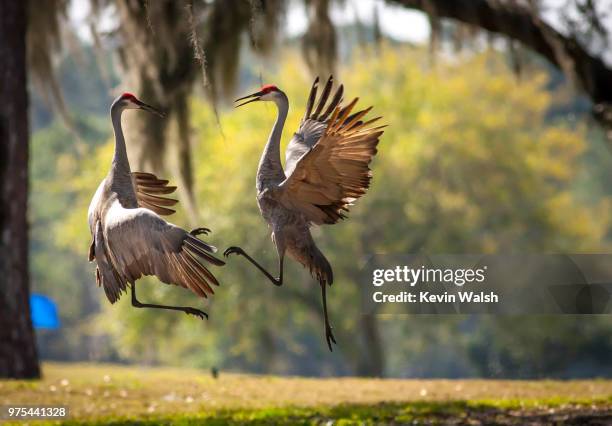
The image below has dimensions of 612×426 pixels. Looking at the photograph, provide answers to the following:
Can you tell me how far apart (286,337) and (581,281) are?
20815 mm

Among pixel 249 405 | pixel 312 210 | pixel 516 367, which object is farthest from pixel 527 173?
pixel 312 210

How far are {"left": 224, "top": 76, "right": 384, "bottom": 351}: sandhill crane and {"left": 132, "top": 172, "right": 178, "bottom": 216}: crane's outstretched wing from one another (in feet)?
2.54

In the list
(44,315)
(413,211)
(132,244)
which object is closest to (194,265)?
(132,244)

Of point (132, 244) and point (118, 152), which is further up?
point (118, 152)

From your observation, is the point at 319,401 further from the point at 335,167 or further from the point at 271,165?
the point at 335,167

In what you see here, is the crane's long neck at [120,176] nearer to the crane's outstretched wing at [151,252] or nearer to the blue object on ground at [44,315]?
the crane's outstretched wing at [151,252]

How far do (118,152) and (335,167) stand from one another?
1.24m

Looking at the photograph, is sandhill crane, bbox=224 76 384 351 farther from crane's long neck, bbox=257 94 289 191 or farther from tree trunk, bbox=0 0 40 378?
tree trunk, bbox=0 0 40 378

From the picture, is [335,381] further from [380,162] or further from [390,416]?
[380,162]

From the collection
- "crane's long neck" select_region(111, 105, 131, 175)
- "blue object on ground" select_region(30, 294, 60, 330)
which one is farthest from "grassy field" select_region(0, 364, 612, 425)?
"blue object on ground" select_region(30, 294, 60, 330)

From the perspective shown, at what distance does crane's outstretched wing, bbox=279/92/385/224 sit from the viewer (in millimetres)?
5320

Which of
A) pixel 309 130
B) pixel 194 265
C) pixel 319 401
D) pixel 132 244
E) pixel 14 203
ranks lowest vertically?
pixel 319 401

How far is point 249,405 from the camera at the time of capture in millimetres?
7969

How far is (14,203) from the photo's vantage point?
9.34m
